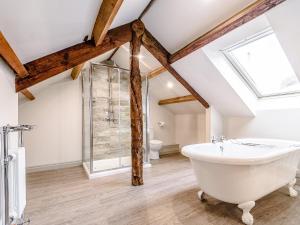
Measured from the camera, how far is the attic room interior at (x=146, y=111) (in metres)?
1.69

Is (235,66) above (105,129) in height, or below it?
above

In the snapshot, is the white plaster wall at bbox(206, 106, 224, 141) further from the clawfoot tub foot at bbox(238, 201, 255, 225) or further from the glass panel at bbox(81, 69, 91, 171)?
the glass panel at bbox(81, 69, 91, 171)

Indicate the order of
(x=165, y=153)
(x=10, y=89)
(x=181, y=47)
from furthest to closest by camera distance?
(x=165, y=153), (x=181, y=47), (x=10, y=89)

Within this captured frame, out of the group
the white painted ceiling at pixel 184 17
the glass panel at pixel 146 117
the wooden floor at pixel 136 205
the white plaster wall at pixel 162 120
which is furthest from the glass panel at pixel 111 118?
the white painted ceiling at pixel 184 17

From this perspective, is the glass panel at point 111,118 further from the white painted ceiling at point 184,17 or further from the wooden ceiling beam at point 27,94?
the white painted ceiling at point 184,17

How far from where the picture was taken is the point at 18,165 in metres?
1.32

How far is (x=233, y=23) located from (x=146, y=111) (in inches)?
95.0

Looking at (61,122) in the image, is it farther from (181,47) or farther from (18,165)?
(181,47)

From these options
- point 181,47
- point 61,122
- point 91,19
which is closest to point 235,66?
point 181,47

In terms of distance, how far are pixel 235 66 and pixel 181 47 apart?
1.06 meters

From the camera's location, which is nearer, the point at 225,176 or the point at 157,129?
the point at 225,176

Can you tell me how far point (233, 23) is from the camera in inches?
87.0

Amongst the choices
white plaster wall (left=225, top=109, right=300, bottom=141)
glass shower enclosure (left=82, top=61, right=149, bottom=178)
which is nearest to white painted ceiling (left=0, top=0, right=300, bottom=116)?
white plaster wall (left=225, top=109, right=300, bottom=141)

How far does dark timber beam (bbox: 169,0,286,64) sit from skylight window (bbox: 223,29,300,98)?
1.77 feet
